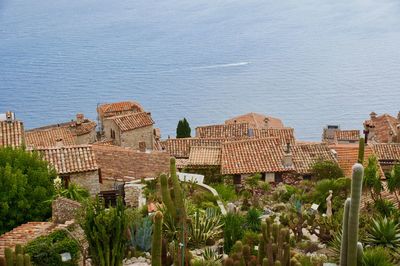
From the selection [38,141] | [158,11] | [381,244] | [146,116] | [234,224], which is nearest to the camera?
[381,244]

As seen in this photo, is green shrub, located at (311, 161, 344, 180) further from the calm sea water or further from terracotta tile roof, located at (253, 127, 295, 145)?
the calm sea water

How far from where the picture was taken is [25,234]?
16344 mm

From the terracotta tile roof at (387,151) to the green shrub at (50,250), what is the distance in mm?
26995

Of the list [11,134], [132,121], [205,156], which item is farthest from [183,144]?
[11,134]

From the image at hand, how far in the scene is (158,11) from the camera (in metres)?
151

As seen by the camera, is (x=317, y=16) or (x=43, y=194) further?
(x=317, y=16)

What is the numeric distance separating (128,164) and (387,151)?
18213mm

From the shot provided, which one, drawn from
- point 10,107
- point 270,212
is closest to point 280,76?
point 10,107

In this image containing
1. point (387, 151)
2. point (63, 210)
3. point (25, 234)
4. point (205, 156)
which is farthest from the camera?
point (387, 151)

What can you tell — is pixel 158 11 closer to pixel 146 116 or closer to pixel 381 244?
pixel 146 116

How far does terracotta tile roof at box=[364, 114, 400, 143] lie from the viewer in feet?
158

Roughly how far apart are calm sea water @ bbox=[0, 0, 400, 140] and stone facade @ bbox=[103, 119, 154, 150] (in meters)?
18.6

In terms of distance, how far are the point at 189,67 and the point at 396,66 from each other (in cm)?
3105

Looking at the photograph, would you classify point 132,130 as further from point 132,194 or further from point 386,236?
point 386,236
